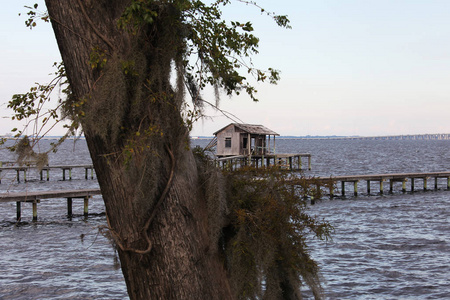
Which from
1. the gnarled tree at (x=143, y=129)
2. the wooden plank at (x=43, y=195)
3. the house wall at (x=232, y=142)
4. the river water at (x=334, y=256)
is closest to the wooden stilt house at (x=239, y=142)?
the house wall at (x=232, y=142)

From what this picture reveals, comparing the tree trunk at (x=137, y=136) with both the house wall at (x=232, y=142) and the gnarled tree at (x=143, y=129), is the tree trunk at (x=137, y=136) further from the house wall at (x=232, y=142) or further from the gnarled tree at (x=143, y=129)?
the house wall at (x=232, y=142)

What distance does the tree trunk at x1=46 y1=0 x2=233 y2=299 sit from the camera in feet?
9.20

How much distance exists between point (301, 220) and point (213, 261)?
963 mm

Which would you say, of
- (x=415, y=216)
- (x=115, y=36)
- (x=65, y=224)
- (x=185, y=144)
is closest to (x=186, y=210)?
(x=185, y=144)

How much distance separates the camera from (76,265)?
16.0 metres

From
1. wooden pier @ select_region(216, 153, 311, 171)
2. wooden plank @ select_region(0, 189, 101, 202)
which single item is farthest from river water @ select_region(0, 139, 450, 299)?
wooden pier @ select_region(216, 153, 311, 171)

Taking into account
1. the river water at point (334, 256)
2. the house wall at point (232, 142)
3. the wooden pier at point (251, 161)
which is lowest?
the river water at point (334, 256)

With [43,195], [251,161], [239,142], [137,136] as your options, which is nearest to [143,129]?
[137,136]

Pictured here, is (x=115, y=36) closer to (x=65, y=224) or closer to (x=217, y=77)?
(x=217, y=77)

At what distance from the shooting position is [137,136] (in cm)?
281

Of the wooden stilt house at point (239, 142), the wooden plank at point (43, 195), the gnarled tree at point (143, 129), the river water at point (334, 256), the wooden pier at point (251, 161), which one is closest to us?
the gnarled tree at point (143, 129)

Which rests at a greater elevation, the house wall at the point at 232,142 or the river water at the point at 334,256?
the house wall at the point at 232,142

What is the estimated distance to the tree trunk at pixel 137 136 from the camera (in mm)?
2803

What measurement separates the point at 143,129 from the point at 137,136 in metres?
0.08
